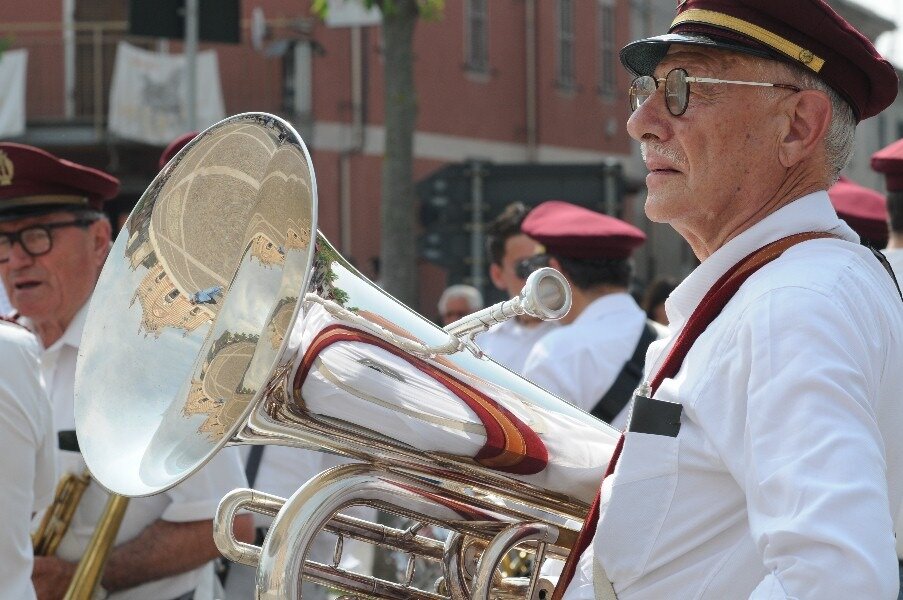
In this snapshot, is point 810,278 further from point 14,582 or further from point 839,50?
point 14,582

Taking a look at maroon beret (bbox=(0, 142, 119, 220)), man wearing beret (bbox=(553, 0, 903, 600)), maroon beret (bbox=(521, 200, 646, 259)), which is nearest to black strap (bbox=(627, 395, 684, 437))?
man wearing beret (bbox=(553, 0, 903, 600))

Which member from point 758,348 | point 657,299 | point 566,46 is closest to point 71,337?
point 758,348

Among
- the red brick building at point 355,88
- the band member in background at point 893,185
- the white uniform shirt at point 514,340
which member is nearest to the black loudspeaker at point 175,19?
the white uniform shirt at point 514,340

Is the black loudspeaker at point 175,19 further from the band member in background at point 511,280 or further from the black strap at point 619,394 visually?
the black strap at point 619,394

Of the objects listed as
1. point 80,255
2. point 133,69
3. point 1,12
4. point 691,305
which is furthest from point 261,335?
point 1,12

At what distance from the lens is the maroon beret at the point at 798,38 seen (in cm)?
203

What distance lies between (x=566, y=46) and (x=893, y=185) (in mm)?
23446

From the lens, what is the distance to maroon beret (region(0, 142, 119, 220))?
12.8 feet

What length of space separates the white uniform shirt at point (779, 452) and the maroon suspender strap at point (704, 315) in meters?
0.03

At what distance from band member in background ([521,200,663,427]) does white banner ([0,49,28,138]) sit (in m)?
14.8

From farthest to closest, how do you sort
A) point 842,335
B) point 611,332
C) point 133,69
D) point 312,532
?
point 133,69
point 611,332
point 312,532
point 842,335

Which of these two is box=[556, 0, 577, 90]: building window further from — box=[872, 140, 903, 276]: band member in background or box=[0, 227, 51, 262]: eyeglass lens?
box=[0, 227, 51, 262]: eyeglass lens

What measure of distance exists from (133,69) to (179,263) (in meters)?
16.7

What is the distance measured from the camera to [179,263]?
9.22 ft
